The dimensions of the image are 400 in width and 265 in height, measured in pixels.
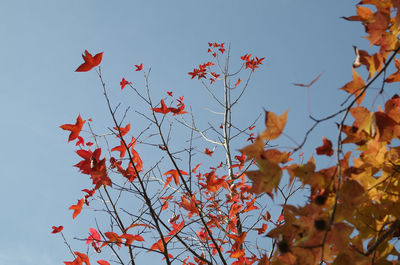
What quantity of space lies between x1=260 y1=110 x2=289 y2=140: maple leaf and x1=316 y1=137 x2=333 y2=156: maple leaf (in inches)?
7.5

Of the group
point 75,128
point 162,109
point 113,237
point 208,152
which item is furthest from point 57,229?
point 208,152

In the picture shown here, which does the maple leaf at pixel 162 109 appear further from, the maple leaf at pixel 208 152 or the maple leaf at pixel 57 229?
the maple leaf at pixel 208 152

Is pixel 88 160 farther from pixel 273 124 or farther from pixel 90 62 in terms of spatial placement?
pixel 273 124

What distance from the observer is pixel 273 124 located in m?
0.85

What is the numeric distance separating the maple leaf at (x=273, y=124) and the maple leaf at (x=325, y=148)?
190 millimetres

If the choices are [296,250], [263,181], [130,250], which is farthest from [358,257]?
[130,250]

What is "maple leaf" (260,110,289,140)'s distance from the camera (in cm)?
84

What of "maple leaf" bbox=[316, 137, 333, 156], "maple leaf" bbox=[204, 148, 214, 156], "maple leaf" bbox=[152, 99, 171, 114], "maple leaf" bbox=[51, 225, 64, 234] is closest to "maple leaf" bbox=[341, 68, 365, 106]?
"maple leaf" bbox=[316, 137, 333, 156]

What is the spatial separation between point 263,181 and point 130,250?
4.42 feet

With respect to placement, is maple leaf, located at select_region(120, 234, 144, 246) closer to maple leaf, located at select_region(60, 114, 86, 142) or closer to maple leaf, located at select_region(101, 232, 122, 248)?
maple leaf, located at select_region(101, 232, 122, 248)

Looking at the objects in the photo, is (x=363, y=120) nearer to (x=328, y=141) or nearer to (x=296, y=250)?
(x=328, y=141)

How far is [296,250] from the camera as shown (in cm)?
87

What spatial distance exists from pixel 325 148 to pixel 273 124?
228 mm

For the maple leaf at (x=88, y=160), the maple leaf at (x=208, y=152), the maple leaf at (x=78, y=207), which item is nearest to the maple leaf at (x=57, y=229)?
the maple leaf at (x=78, y=207)
